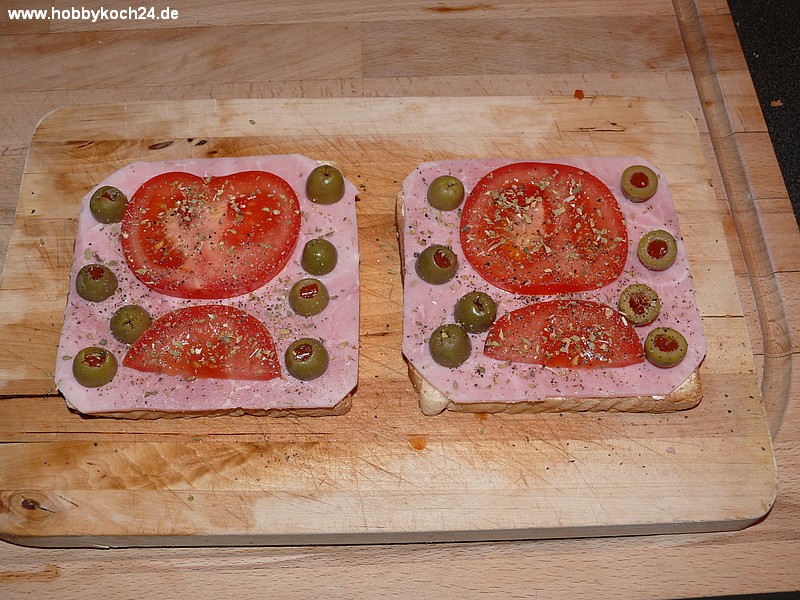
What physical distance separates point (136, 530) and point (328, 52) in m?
3.49

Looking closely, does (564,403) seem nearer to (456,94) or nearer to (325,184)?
(325,184)

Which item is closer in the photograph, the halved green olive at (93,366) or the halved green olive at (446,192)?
the halved green olive at (93,366)

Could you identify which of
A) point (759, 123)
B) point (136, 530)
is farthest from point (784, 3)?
point (136, 530)

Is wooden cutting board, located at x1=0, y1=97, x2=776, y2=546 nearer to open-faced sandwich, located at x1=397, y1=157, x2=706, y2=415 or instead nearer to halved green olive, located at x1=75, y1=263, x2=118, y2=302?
open-faced sandwich, located at x1=397, y1=157, x2=706, y2=415

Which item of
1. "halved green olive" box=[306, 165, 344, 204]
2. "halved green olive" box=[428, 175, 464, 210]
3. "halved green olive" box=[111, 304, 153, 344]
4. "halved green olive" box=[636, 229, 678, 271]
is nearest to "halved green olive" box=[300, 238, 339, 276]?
"halved green olive" box=[306, 165, 344, 204]

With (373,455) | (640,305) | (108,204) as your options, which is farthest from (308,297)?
(640,305)

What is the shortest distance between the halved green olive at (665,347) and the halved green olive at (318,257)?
1821mm

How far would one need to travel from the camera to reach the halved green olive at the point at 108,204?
438 centimetres

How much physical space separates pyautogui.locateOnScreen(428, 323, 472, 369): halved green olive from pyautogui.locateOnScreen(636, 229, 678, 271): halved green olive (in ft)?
3.85

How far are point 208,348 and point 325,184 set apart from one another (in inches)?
45.6

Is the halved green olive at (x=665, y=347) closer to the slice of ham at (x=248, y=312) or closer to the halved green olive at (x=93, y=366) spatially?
the slice of ham at (x=248, y=312)

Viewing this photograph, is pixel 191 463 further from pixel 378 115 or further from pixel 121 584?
pixel 378 115

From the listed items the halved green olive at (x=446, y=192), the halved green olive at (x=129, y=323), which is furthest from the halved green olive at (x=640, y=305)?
the halved green olive at (x=129, y=323)

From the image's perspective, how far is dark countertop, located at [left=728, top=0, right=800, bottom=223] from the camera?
5.74 m
